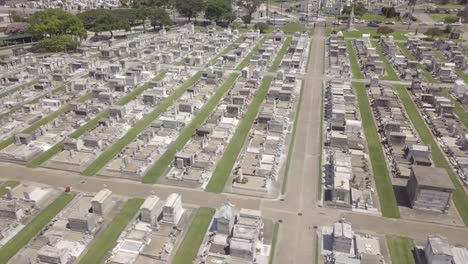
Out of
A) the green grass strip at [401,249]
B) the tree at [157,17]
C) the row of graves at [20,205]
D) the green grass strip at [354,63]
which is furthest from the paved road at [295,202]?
the tree at [157,17]

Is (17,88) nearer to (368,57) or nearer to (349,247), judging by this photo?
(349,247)

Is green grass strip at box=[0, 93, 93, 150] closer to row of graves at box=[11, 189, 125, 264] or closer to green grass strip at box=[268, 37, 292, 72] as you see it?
row of graves at box=[11, 189, 125, 264]

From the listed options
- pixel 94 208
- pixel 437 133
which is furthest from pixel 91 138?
pixel 437 133

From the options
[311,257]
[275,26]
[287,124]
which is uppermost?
[275,26]

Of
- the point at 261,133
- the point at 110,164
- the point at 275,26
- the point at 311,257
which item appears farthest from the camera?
the point at 275,26

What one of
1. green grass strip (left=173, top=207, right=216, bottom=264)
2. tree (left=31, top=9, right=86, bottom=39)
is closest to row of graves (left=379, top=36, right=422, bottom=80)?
green grass strip (left=173, top=207, right=216, bottom=264)

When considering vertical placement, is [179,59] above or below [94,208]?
above

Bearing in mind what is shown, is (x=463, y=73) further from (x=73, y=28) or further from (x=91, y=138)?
(x=73, y=28)
